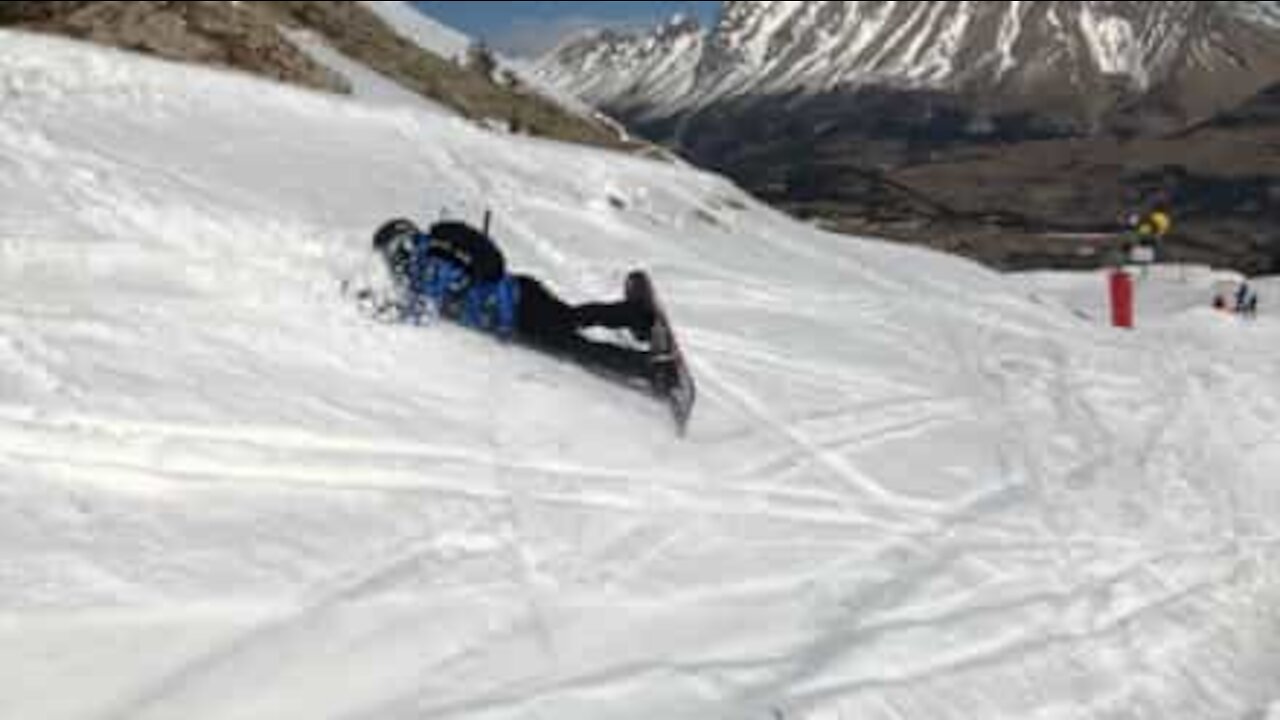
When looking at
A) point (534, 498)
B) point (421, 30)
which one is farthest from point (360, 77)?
point (534, 498)

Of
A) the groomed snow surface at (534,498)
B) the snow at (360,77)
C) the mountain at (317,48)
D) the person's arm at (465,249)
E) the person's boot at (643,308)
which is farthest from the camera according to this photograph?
the snow at (360,77)

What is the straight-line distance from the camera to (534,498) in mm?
8531

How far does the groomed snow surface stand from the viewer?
6.39m

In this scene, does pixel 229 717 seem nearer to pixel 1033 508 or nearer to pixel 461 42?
pixel 1033 508

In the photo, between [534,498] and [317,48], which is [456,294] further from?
[317,48]

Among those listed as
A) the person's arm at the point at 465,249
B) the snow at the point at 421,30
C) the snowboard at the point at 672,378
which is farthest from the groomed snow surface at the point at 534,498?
the snow at the point at 421,30

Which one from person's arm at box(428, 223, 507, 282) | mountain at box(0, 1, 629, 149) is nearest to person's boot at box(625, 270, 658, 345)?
person's arm at box(428, 223, 507, 282)

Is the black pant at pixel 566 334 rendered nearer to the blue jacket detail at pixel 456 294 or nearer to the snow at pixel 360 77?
the blue jacket detail at pixel 456 294

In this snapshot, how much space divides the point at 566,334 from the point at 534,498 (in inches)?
111

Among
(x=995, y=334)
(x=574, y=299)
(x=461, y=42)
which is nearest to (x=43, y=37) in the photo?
(x=574, y=299)

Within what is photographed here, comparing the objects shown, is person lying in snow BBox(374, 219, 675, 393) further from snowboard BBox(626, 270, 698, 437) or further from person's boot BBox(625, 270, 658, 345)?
person's boot BBox(625, 270, 658, 345)

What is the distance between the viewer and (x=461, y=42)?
37.6m

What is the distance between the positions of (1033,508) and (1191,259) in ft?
432

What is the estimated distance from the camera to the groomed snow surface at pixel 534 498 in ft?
21.0
